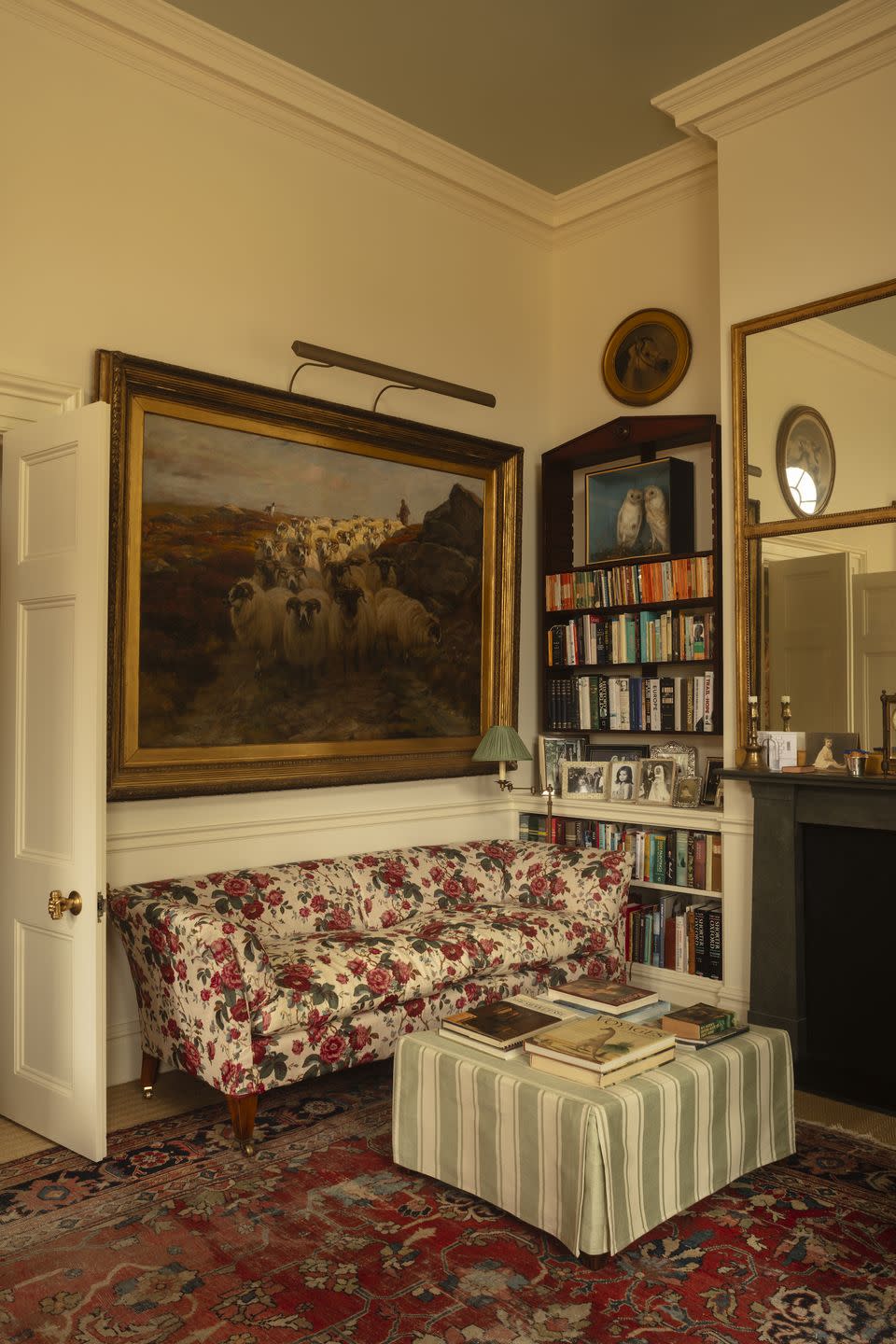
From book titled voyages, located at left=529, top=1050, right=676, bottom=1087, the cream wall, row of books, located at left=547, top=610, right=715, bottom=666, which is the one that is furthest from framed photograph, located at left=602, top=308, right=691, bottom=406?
book titled voyages, located at left=529, top=1050, right=676, bottom=1087

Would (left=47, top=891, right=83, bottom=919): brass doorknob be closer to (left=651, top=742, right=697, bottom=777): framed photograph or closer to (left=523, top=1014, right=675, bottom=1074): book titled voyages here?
(left=523, top=1014, right=675, bottom=1074): book titled voyages

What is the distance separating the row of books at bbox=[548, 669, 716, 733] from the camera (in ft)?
16.2

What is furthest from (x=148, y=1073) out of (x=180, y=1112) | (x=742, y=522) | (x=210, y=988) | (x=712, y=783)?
(x=742, y=522)

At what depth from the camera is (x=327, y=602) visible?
4676 mm

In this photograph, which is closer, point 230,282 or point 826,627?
point 826,627

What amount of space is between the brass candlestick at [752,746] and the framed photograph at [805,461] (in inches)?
31.8

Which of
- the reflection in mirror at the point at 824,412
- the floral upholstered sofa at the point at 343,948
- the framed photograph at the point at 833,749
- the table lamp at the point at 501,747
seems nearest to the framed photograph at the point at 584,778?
the table lamp at the point at 501,747

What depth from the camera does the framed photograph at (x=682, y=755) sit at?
16.6 feet

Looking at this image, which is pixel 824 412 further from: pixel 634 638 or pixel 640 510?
pixel 634 638

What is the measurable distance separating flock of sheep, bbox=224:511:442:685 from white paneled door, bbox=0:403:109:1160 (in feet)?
3.08

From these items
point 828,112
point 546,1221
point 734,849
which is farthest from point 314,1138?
point 828,112

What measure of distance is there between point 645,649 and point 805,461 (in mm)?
1214

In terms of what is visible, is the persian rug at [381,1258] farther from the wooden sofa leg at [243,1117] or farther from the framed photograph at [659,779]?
the framed photograph at [659,779]

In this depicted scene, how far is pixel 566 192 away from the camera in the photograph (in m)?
5.69
